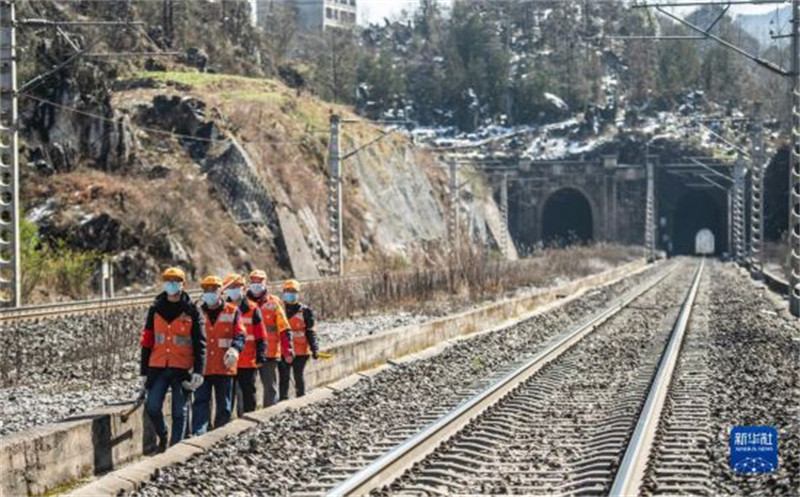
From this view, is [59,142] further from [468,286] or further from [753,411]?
[753,411]

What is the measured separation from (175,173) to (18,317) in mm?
25245

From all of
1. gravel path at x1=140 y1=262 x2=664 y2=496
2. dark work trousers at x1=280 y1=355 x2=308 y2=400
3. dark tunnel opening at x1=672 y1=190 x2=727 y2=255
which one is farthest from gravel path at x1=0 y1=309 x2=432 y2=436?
dark tunnel opening at x1=672 y1=190 x2=727 y2=255

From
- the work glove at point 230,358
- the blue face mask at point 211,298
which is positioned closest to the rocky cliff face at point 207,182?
the blue face mask at point 211,298

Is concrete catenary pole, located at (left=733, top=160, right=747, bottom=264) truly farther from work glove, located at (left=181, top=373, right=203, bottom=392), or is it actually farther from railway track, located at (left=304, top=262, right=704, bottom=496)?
work glove, located at (left=181, top=373, right=203, bottom=392)

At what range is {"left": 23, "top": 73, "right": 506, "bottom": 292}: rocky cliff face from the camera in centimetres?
4397

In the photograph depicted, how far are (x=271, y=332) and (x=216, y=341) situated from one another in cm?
216

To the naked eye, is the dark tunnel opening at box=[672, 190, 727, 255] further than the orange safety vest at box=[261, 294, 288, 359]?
Yes

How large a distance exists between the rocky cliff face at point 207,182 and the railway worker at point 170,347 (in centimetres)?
3001

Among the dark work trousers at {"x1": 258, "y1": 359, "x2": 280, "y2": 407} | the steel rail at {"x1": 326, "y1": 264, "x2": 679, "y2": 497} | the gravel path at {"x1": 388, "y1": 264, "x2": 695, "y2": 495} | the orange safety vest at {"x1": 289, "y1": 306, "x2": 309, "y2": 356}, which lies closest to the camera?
the steel rail at {"x1": 326, "y1": 264, "x2": 679, "y2": 497}

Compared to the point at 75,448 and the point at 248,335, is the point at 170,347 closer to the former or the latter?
the point at 75,448

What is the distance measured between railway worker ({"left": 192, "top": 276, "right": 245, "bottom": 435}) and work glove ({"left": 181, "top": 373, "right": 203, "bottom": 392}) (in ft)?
1.49

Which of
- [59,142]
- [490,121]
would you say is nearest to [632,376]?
[59,142]

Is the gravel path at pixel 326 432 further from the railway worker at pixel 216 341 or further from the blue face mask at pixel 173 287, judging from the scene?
the blue face mask at pixel 173 287

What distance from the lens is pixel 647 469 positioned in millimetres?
10930
